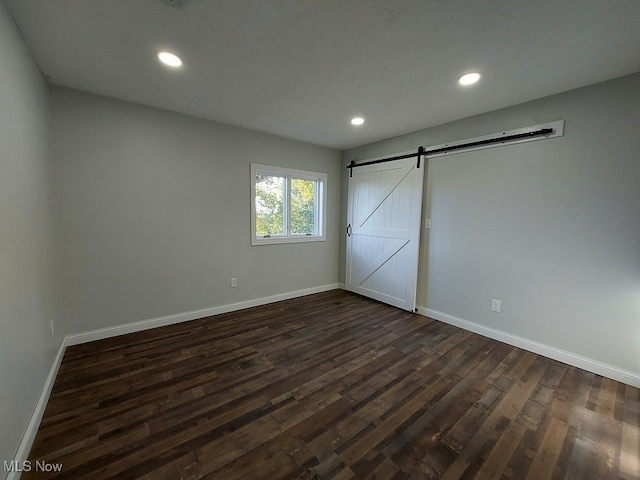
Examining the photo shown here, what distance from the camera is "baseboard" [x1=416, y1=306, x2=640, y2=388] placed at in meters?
2.15

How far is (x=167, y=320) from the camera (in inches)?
120

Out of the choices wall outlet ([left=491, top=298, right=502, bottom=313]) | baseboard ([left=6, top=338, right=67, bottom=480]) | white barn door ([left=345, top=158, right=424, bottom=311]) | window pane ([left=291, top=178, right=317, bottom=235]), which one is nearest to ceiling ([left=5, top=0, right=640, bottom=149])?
white barn door ([left=345, top=158, right=424, bottom=311])

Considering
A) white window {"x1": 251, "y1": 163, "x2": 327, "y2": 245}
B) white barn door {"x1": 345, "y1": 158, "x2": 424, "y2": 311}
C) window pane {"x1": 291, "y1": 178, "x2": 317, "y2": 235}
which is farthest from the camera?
window pane {"x1": 291, "y1": 178, "x2": 317, "y2": 235}

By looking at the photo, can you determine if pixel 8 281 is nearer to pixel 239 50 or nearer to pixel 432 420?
pixel 239 50

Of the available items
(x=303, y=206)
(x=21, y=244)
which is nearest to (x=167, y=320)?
(x=21, y=244)

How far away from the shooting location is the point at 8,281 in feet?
4.41

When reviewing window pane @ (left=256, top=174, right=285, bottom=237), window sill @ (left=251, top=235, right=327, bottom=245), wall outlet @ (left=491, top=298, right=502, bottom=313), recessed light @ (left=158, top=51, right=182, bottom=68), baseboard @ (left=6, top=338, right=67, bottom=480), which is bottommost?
baseboard @ (left=6, top=338, right=67, bottom=480)

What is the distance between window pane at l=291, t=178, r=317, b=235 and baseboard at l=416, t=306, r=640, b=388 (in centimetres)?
227

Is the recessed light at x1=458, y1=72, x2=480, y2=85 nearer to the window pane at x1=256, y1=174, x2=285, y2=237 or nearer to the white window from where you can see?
the white window

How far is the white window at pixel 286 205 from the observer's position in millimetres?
3709

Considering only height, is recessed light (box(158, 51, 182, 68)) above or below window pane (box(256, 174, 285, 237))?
above

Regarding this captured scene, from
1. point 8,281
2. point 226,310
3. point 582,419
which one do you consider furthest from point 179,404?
point 582,419

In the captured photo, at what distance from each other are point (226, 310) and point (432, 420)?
8.81 ft

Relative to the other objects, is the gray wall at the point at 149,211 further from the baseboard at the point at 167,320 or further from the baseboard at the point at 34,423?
the baseboard at the point at 34,423
